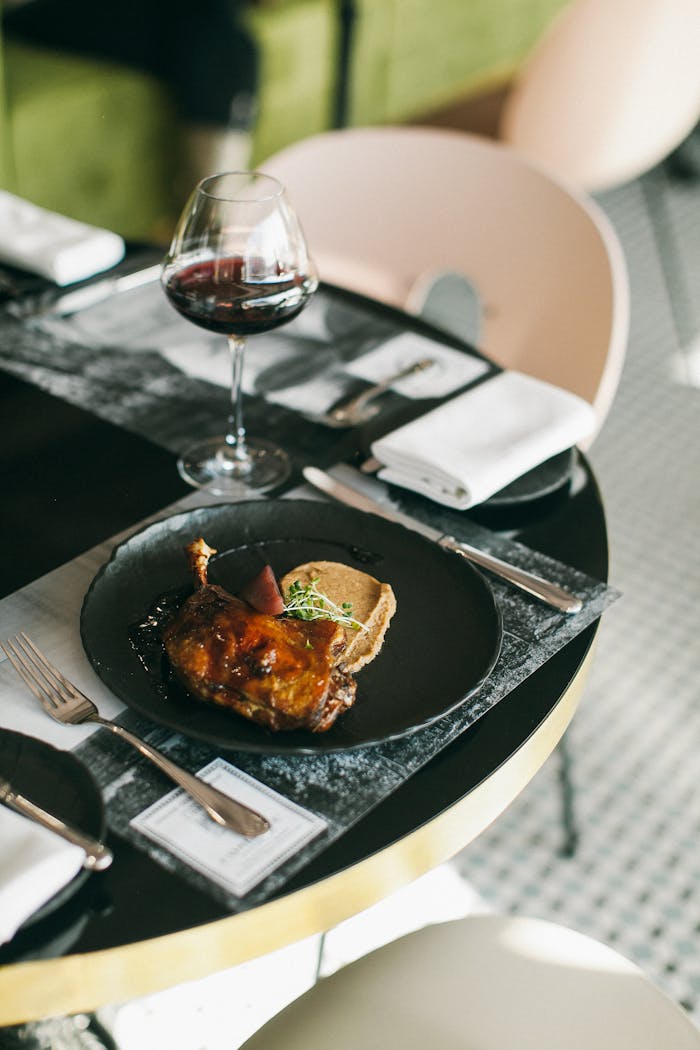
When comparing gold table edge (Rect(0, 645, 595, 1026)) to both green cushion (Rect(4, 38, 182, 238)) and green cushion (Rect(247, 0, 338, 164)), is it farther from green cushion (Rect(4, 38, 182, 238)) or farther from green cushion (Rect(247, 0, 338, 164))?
green cushion (Rect(247, 0, 338, 164))

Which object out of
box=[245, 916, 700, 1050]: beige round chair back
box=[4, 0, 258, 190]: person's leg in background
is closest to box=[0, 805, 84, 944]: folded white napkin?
box=[245, 916, 700, 1050]: beige round chair back

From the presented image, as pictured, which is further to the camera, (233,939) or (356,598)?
(356,598)

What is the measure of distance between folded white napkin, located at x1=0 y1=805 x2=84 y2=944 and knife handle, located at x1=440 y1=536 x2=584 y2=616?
318 millimetres

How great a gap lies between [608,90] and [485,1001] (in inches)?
66.4

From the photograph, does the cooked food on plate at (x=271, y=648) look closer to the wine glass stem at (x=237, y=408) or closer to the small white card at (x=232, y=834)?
the small white card at (x=232, y=834)

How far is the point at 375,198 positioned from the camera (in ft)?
4.92

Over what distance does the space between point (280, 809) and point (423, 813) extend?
72mm

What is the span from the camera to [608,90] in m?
1.99

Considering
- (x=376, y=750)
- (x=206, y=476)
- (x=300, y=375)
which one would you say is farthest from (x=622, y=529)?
(x=376, y=750)

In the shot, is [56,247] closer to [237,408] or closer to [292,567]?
[237,408]

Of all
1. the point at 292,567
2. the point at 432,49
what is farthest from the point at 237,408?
the point at 432,49

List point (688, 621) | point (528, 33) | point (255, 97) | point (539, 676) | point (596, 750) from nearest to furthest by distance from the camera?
point (539, 676), point (596, 750), point (688, 621), point (255, 97), point (528, 33)

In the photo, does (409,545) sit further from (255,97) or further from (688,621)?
(255,97)

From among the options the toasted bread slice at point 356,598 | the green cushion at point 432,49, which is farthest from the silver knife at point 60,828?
the green cushion at point 432,49
